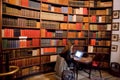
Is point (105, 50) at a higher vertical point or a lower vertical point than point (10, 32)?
lower

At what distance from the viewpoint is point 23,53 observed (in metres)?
3.91

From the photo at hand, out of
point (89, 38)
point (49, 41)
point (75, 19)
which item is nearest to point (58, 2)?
point (75, 19)

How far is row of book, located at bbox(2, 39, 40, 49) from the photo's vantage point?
3.49 meters

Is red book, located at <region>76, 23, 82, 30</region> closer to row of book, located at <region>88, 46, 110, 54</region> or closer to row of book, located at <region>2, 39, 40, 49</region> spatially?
row of book, located at <region>88, 46, 110, 54</region>

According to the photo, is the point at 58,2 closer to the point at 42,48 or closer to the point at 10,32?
the point at 42,48

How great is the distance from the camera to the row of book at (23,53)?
3648 mm

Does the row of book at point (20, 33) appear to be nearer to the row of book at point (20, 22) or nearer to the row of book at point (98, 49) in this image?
the row of book at point (20, 22)

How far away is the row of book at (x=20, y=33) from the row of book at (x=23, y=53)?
1.31ft

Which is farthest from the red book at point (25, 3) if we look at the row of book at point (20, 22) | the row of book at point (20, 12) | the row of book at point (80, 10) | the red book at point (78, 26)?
the red book at point (78, 26)

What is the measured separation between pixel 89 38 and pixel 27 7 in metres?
2.41

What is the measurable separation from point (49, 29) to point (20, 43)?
1108 millimetres

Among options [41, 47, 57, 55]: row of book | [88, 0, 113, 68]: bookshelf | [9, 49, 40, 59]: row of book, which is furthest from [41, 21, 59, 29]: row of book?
[88, 0, 113, 68]: bookshelf

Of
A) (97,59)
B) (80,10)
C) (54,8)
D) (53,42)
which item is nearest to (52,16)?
(54,8)

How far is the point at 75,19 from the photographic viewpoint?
4.88 meters
